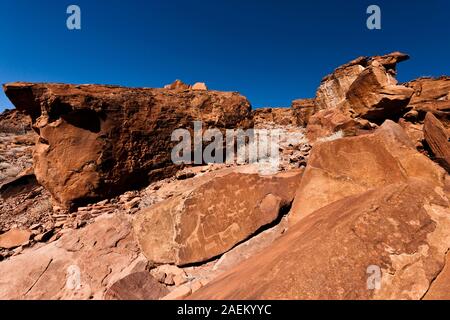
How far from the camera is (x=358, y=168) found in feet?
12.1

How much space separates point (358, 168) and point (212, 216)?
91.8 inches

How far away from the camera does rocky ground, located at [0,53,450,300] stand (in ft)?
7.13

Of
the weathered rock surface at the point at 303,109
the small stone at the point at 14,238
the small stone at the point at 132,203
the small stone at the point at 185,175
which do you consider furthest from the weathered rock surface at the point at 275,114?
the small stone at the point at 14,238

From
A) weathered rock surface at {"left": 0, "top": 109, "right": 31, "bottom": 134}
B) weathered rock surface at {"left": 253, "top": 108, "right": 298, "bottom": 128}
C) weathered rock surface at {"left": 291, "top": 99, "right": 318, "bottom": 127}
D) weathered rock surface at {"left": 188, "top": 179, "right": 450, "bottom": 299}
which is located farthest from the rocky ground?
weathered rock surface at {"left": 0, "top": 109, "right": 31, "bottom": 134}

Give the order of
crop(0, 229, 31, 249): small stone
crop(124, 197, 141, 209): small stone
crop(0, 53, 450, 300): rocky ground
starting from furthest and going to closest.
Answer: crop(124, 197, 141, 209): small stone, crop(0, 229, 31, 249): small stone, crop(0, 53, 450, 300): rocky ground

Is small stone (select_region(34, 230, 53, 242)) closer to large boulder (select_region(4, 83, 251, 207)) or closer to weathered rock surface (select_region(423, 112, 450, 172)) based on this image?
large boulder (select_region(4, 83, 251, 207))

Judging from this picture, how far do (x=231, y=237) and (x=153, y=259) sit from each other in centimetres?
125

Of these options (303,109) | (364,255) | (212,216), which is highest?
(303,109)

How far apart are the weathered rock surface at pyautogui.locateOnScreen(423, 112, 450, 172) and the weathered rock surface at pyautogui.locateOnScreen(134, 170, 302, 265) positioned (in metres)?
3.00

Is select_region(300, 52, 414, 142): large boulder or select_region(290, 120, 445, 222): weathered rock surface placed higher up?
select_region(300, 52, 414, 142): large boulder

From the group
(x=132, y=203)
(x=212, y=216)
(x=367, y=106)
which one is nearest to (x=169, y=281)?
(x=212, y=216)

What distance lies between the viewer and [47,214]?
17.6ft

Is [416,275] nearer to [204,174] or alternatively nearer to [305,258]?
[305,258]

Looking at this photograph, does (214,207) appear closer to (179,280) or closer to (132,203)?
(179,280)
